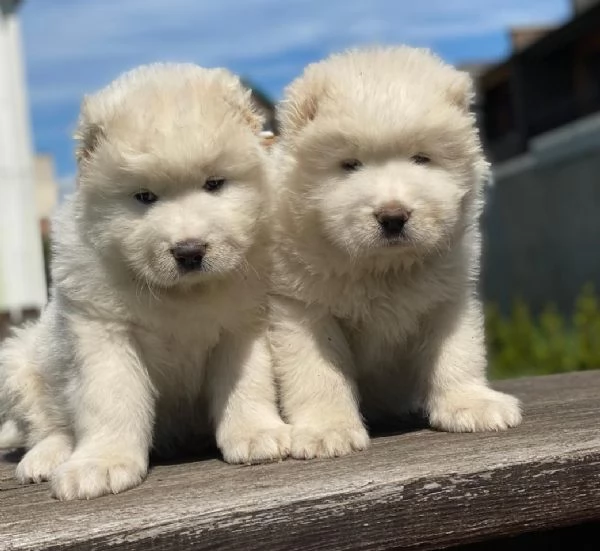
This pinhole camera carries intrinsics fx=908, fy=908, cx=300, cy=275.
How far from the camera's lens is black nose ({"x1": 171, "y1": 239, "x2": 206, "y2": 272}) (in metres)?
2.95

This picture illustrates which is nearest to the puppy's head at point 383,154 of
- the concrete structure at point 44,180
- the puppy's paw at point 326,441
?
the puppy's paw at point 326,441

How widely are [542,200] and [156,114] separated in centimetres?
1487

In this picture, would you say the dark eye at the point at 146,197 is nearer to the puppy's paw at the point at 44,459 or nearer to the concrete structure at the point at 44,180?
the puppy's paw at the point at 44,459

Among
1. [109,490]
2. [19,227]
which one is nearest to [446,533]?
[109,490]

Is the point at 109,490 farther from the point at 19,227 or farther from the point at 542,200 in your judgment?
the point at 542,200

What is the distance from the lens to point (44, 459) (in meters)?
3.32

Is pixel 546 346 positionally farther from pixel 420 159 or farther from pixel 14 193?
pixel 420 159

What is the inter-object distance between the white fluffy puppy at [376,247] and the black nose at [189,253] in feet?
1.75

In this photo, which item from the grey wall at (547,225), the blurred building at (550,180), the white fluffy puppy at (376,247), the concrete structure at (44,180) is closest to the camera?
the white fluffy puppy at (376,247)

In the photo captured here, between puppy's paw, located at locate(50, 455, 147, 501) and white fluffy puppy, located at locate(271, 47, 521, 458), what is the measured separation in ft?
1.91

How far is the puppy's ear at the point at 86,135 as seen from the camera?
316 centimetres

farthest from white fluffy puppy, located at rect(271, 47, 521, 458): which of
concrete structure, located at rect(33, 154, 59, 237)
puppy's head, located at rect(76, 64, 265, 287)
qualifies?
concrete structure, located at rect(33, 154, 59, 237)

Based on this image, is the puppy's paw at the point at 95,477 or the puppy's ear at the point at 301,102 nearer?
the puppy's paw at the point at 95,477

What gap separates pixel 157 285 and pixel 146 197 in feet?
1.00
